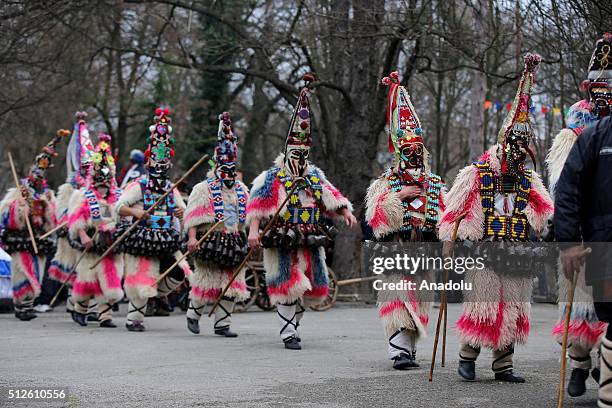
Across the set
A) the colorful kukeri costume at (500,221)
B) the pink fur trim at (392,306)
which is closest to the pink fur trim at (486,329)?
the colorful kukeri costume at (500,221)

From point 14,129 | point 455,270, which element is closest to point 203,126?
point 14,129

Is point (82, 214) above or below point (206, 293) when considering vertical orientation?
above

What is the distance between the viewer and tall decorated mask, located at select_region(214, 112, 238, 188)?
1165 centimetres

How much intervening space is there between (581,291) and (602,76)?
1.75m

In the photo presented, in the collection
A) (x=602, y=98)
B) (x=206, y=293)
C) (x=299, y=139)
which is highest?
(x=602, y=98)

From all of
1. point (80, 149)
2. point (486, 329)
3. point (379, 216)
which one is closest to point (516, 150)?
point (379, 216)

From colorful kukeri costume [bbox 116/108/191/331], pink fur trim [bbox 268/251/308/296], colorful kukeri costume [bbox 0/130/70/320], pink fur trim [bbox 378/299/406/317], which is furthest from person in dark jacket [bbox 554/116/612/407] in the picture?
colorful kukeri costume [bbox 0/130/70/320]

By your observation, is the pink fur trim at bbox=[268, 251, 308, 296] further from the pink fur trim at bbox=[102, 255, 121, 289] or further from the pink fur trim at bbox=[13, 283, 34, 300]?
the pink fur trim at bbox=[13, 283, 34, 300]

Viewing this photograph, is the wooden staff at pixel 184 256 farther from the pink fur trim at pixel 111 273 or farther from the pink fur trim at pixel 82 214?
the pink fur trim at pixel 82 214

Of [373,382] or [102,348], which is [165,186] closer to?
[102,348]

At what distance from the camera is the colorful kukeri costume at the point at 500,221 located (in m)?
7.55

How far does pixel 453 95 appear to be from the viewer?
31.2 metres

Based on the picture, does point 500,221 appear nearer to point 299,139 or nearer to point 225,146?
point 299,139

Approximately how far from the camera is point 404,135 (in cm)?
883
